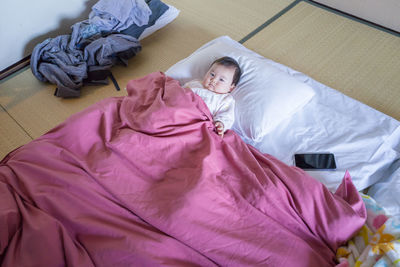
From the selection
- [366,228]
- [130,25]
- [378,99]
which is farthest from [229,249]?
[130,25]

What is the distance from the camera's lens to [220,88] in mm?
1717

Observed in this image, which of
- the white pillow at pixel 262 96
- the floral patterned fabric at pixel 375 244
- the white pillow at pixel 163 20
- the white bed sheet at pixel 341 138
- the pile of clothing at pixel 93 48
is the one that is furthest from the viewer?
the white pillow at pixel 163 20

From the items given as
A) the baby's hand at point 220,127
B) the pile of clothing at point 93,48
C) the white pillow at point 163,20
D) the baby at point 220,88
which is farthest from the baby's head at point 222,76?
the white pillow at point 163,20

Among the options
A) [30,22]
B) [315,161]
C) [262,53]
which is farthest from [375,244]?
[30,22]

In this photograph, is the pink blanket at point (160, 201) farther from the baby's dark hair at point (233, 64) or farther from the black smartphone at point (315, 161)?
the baby's dark hair at point (233, 64)

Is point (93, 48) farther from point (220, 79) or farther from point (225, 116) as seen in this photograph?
point (225, 116)

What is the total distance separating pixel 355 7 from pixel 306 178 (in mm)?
1738

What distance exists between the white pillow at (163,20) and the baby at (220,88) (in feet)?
3.23

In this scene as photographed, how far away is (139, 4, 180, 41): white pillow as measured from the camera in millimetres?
2516

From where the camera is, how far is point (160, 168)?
1.37 meters

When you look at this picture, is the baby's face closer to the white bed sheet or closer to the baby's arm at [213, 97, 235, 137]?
the baby's arm at [213, 97, 235, 137]

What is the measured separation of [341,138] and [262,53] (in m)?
0.93

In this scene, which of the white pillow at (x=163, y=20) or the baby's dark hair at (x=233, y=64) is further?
the white pillow at (x=163, y=20)

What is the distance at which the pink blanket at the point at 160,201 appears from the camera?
111cm
